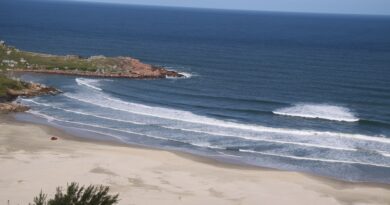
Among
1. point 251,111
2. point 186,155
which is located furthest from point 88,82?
point 186,155

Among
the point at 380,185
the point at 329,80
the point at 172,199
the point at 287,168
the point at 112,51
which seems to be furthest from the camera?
the point at 112,51

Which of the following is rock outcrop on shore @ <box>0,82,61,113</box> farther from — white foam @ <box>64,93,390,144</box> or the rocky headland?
white foam @ <box>64,93,390,144</box>

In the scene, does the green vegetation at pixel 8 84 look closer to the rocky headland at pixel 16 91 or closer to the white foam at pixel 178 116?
the rocky headland at pixel 16 91

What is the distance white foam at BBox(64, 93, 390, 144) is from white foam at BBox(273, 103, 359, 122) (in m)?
5.48

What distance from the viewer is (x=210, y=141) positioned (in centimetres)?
4525

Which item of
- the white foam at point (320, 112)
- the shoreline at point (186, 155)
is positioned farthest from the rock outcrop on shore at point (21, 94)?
the white foam at point (320, 112)

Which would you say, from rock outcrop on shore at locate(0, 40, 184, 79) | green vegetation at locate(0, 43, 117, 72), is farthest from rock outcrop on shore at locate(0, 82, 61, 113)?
green vegetation at locate(0, 43, 117, 72)

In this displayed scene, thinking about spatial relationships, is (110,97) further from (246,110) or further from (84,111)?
(246,110)

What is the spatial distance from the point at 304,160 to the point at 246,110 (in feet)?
50.2

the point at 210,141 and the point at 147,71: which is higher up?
the point at 147,71

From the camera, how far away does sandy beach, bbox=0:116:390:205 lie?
31.6 metres

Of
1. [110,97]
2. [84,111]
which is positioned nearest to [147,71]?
[110,97]

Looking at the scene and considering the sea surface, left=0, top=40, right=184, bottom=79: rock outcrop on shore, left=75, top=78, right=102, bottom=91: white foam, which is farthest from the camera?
left=0, top=40, right=184, bottom=79: rock outcrop on shore

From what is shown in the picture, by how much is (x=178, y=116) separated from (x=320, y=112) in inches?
557
